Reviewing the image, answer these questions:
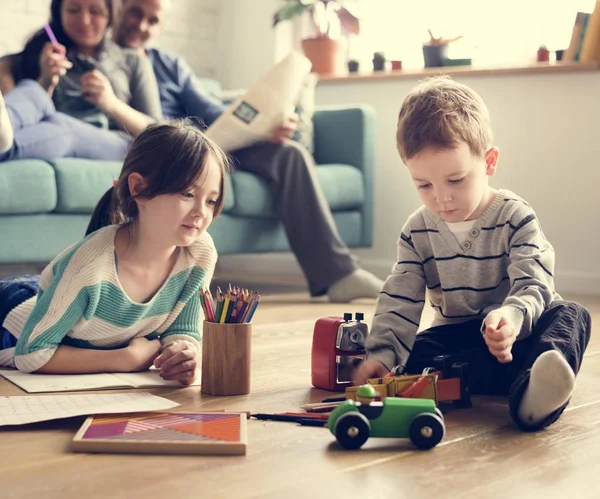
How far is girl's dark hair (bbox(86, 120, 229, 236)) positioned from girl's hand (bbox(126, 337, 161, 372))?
0.25 m

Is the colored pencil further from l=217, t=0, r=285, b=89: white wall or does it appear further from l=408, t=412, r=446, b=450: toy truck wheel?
l=217, t=0, r=285, b=89: white wall

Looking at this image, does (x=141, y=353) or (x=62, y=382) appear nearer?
(x=62, y=382)

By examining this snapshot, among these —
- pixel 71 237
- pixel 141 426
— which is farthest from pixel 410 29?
pixel 141 426

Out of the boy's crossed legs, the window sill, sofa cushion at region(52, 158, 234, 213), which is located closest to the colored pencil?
the boy's crossed legs

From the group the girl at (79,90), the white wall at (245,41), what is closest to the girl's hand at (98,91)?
the girl at (79,90)

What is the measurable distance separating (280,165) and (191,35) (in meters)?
1.41

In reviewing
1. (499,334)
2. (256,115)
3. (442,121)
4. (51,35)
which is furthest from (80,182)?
(499,334)

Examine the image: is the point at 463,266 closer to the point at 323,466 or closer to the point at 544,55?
the point at 323,466

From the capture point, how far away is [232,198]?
288cm

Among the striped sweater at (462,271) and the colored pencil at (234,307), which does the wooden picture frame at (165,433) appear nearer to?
the colored pencil at (234,307)

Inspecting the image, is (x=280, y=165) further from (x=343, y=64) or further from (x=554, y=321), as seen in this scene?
(x=554, y=321)

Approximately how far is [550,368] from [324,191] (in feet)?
6.54

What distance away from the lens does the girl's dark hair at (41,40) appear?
2.74 m

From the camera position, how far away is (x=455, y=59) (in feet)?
12.0
